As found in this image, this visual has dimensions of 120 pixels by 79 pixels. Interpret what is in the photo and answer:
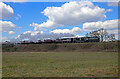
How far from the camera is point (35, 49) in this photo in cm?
8456

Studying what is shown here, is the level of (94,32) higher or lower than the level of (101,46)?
higher

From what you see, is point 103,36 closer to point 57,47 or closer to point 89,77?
point 57,47

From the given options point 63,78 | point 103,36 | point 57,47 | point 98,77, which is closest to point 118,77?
point 98,77

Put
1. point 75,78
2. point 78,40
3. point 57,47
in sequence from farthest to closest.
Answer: point 78,40
point 57,47
point 75,78

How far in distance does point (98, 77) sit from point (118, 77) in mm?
1613

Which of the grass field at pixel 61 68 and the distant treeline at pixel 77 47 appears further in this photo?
the distant treeline at pixel 77 47

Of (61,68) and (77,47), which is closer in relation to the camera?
(61,68)

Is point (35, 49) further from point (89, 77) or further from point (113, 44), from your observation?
point (89, 77)

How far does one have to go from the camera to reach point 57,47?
8344 centimetres

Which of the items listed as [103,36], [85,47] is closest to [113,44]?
[85,47]

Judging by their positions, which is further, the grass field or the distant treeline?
the distant treeline

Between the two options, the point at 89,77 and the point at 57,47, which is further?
the point at 57,47

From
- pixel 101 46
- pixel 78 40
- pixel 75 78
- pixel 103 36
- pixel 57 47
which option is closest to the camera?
pixel 75 78

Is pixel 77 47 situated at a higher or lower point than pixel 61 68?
higher
